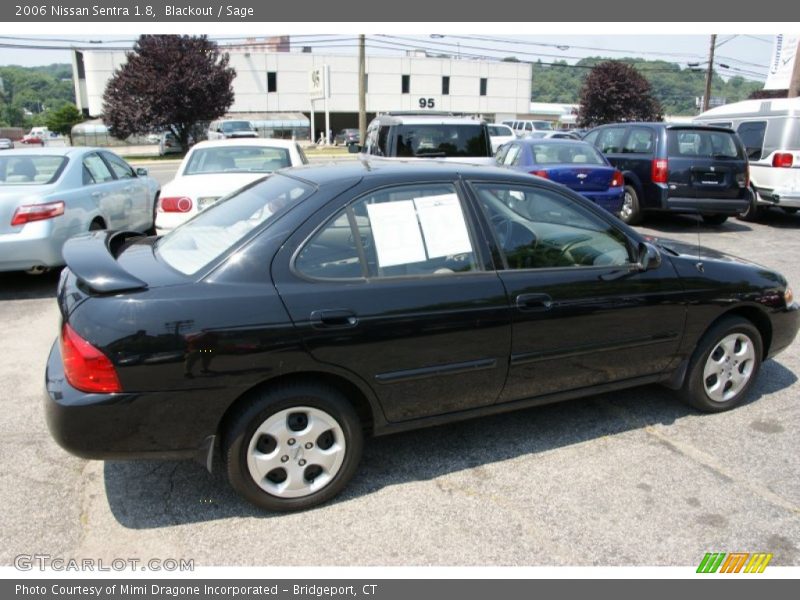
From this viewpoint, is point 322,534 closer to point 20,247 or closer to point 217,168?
point 20,247

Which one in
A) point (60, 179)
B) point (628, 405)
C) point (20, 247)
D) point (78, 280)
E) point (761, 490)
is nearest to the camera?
point (78, 280)

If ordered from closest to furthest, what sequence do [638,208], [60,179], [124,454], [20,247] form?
[124,454], [20,247], [60,179], [638,208]

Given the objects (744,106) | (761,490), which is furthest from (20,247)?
(744,106)

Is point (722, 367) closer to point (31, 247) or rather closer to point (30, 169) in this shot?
point (31, 247)

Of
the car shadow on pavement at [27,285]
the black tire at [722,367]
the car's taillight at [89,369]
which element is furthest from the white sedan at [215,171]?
the black tire at [722,367]

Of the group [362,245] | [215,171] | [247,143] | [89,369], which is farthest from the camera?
[247,143]

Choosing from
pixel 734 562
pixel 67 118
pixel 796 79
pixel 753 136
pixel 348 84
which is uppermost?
pixel 348 84

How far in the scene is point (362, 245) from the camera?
303 cm

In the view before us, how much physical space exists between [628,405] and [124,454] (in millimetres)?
3126

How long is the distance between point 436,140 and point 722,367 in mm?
6397

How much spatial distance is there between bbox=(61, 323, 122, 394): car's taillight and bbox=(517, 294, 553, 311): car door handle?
1.97m

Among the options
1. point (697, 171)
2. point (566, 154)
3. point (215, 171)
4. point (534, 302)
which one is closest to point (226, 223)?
point (534, 302)

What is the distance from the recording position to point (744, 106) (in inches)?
464

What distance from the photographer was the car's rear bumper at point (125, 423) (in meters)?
2.57
